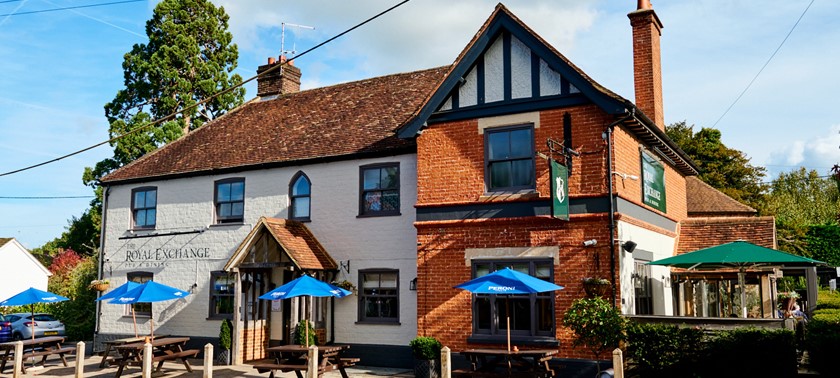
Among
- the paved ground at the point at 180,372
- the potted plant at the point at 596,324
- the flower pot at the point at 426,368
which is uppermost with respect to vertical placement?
the potted plant at the point at 596,324

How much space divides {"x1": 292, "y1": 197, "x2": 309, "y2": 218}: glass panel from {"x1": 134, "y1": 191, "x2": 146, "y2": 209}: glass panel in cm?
608

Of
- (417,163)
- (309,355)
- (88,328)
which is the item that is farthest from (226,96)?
(309,355)

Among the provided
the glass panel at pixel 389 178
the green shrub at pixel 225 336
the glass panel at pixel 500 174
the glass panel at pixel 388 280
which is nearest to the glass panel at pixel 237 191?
the green shrub at pixel 225 336

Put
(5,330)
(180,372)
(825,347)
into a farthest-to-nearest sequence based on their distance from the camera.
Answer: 1. (5,330)
2. (180,372)
3. (825,347)

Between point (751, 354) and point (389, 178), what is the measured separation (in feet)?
31.1

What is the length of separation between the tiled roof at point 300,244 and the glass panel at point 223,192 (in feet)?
10.1

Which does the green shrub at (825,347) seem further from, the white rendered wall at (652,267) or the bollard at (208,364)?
the bollard at (208,364)

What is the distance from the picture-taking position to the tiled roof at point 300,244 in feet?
58.5

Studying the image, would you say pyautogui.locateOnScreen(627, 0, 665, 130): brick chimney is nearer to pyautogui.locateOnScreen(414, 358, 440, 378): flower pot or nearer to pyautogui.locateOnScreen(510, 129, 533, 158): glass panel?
pyautogui.locateOnScreen(510, 129, 533, 158): glass panel

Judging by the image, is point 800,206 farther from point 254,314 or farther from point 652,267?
point 254,314

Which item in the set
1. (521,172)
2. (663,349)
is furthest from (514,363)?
(521,172)

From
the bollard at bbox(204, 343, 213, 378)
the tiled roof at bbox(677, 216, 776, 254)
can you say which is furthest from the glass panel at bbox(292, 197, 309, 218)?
the tiled roof at bbox(677, 216, 776, 254)

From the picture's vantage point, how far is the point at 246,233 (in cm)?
2059

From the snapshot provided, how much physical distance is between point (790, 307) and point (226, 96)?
30.3m
